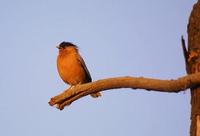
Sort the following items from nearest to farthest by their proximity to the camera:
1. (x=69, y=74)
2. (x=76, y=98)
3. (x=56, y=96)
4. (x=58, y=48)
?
(x=76, y=98), (x=56, y=96), (x=69, y=74), (x=58, y=48)

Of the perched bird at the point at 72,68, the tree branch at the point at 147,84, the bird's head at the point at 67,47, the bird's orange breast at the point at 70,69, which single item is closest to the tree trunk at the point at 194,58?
the tree branch at the point at 147,84

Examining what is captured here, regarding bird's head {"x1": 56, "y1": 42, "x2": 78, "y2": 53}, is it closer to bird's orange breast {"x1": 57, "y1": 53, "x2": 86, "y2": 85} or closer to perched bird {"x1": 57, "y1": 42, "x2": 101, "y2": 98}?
perched bird {"x1": 57, "y1": 42, "x2": 101, "y2": 98}

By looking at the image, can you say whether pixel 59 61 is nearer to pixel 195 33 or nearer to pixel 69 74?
pixel 69 74

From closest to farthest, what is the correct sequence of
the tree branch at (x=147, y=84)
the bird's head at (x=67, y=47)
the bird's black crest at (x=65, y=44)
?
the tree branch at (x=147, y=84) < the bird's head at (x=67, y=47) < the bird's black crest at (x=65, y=44)

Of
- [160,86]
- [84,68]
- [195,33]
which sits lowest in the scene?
[160,86]

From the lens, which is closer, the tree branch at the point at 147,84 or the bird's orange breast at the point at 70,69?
the tree branch at the point at 147,84

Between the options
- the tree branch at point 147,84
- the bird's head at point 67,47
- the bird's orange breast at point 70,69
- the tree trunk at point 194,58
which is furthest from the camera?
the bird's head at point 67,47

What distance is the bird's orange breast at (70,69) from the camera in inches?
407

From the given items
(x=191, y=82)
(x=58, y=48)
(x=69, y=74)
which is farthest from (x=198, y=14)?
(x=58, y=48)

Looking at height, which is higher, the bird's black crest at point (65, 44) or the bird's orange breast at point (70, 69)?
the bird's black crest at point (65, 44)

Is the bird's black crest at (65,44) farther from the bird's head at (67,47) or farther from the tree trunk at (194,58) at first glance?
→ the tree trunk at (194,58)

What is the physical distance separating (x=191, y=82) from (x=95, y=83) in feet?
4.28

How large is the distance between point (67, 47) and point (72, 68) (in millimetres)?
821

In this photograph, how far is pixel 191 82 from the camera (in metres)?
5.42
